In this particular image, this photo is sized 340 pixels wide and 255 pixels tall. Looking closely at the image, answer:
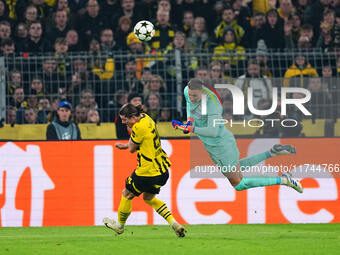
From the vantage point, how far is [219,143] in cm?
1154

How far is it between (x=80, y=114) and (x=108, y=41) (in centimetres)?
192

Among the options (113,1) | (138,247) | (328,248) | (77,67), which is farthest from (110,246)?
(113,1)

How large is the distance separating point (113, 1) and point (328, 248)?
777cm

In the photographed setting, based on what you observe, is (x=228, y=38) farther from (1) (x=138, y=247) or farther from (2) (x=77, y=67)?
(1) (x=138, y=247)

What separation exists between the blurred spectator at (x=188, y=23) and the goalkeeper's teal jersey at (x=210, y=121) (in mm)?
2805

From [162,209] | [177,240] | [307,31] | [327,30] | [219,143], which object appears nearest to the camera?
[177,240]

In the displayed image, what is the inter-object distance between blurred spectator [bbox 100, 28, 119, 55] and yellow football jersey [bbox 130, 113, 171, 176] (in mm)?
4464

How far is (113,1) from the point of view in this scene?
48.0ft

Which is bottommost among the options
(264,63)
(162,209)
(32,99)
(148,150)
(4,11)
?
(162,209)

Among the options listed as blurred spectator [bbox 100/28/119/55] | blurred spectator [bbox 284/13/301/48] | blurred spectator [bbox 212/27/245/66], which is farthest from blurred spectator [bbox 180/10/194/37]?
blurred spectator [bbox 284/13/301/48]

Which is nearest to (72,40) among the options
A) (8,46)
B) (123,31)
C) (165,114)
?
(123,31)

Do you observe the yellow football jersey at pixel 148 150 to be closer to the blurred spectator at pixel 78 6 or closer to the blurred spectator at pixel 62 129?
the blurred spectator at pixel 62 129

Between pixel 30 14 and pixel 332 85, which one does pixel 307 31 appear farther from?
pixel 30 14

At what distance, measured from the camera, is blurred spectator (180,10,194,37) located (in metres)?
14.3
